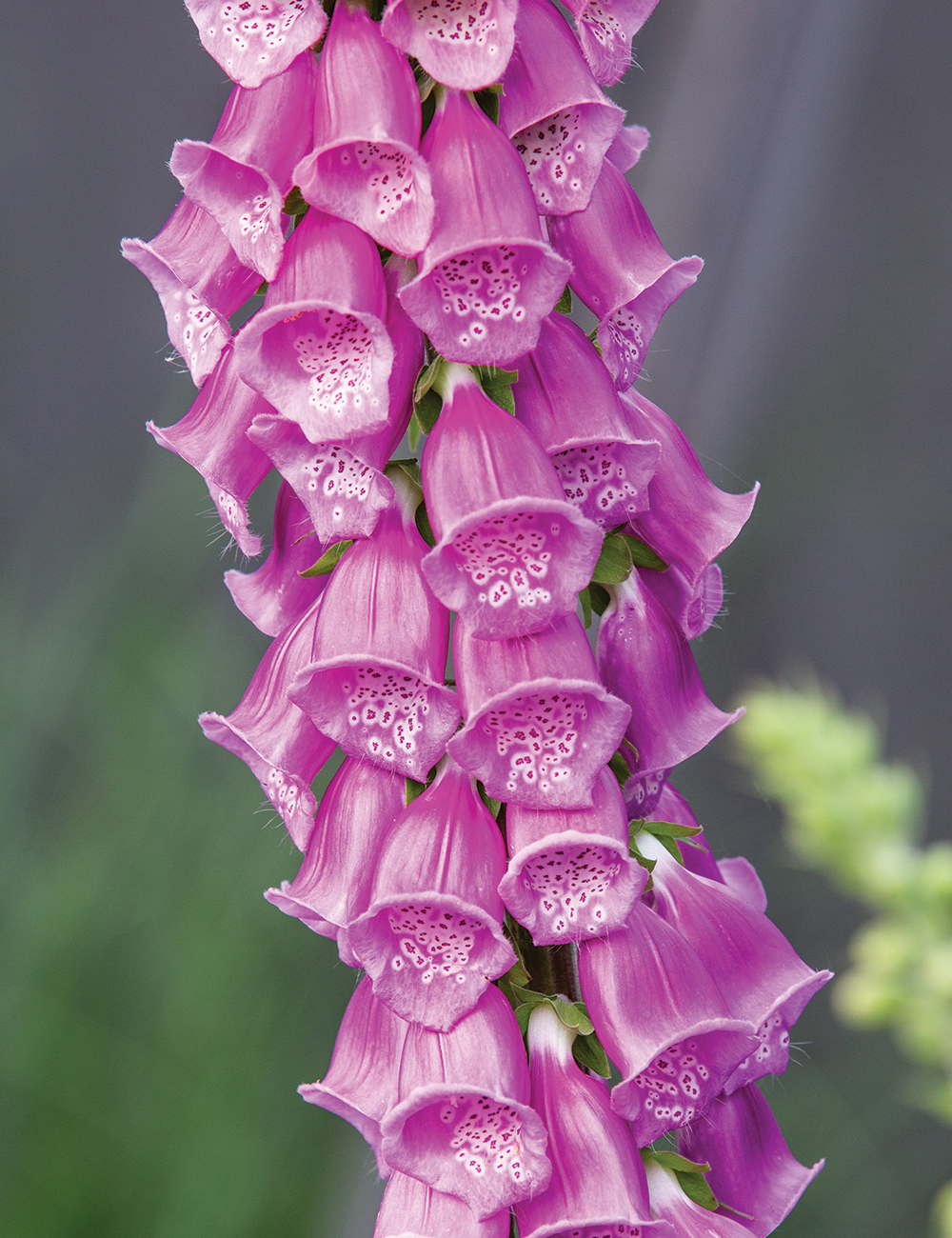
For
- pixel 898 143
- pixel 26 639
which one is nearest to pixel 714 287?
pixel 898 143

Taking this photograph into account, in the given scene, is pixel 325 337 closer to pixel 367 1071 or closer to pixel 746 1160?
pixel 367 1071

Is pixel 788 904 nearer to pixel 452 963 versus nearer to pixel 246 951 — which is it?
pixel 246 951

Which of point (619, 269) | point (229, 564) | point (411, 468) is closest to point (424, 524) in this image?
point (411, 468)

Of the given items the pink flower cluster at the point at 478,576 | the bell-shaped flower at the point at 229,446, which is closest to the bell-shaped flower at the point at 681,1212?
the pink flower cluster at the point at 478,576

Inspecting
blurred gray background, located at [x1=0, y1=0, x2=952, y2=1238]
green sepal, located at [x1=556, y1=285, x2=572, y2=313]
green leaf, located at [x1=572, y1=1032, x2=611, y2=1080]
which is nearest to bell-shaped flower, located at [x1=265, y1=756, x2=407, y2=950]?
green leaf, located at [x1=572, y1=1032, x2=611, y2=1080]

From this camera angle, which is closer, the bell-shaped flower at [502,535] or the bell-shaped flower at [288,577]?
the bell-shaped flower at [502,535]

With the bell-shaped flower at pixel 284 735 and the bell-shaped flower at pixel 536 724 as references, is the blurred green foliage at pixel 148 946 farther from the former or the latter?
the bell-shaped flower at pixel 536 724
